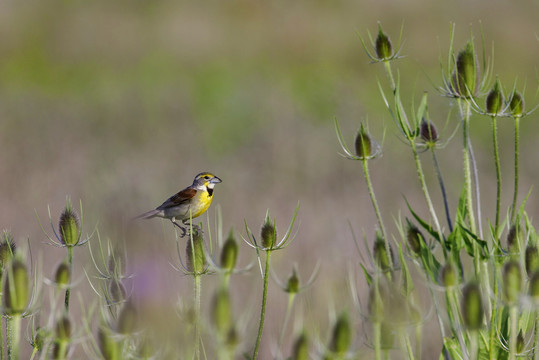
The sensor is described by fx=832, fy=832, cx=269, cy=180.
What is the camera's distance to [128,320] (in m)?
1.35

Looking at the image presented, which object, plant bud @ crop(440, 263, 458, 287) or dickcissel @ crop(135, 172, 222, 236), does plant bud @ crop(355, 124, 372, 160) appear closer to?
dickcissel @ crop(135, 172, 222, 236)

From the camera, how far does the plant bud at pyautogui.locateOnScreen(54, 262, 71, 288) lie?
57.3 inches

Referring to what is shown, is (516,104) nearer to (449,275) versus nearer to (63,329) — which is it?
(449,275)

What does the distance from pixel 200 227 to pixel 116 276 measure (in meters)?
0.35

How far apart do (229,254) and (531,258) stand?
0.68 meters

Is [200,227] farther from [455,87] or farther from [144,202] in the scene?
[144,202]

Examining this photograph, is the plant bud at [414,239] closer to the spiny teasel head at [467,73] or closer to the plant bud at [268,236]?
the spiny teasel head at [467,73]

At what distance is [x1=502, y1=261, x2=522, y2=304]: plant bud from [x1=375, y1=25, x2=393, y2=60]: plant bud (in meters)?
1.05

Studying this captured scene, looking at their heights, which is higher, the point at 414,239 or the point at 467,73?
the point at 467,73

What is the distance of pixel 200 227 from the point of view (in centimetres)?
199

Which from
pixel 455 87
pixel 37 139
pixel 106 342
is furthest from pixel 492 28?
pixel 106 342

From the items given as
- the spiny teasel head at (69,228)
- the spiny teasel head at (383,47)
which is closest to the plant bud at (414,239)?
the spiny teasel head at (383,47)

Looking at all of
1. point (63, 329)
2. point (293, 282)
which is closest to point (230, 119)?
point (293, 282)

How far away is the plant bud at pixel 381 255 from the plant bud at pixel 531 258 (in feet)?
0.95
